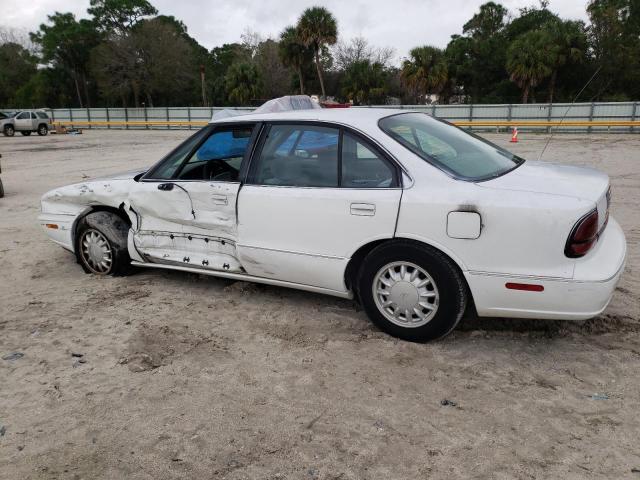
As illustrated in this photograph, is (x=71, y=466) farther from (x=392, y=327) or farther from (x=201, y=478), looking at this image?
(x=392, y=327)

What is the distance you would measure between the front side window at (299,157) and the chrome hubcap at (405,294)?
0.74 m

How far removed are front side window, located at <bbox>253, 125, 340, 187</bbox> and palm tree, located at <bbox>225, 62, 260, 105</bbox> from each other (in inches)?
1612

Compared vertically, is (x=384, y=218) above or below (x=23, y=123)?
below

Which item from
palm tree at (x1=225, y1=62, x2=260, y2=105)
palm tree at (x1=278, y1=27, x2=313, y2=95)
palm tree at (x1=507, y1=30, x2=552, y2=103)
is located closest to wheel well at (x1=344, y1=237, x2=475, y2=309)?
palm tree at (x1=507, y1=30, x2=552, y2=103)

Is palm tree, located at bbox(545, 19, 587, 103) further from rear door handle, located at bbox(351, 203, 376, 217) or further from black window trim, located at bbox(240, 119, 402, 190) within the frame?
rear door handle, located at bbox(351, 203, 376, 217)

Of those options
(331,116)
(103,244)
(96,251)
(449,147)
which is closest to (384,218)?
(449,147)

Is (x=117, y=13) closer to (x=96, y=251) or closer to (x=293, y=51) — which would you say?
(x=293, y=51)

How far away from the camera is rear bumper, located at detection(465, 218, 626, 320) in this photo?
9.80ft

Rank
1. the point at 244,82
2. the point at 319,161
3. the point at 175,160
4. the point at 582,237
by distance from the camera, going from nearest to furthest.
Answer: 1. the point at 582,237
2. the point at 319,161
3. the point at 175,160
4. the point at 244,82

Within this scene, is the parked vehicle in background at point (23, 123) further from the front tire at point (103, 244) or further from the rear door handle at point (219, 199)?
the rear door handle at point (219, 199)

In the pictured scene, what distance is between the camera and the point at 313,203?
3.69m

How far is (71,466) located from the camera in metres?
2.48

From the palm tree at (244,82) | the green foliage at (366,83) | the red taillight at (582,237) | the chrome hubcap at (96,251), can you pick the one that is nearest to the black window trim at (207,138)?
the chrome hubcap at (96,251)

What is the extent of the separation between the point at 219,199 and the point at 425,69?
38769mm
